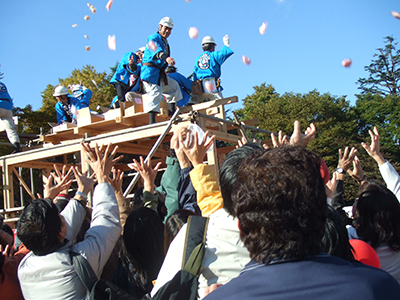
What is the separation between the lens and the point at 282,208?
122cm

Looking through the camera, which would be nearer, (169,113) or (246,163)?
(246,163)

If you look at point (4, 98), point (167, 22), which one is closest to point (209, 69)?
point (167, 22)

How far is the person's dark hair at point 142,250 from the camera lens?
2535 mm

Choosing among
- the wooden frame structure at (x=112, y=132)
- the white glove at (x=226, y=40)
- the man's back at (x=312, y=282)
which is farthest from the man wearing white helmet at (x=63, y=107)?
the man's back at (x=312, y=282)

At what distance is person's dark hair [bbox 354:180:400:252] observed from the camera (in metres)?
2.38

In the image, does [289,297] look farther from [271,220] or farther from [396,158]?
[396,158]

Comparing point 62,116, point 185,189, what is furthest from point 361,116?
point 185,189

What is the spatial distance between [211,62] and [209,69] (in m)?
0.17

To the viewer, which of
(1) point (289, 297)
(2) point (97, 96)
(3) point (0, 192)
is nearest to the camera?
(1) point (289, 297)

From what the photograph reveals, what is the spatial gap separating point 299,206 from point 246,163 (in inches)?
9.1

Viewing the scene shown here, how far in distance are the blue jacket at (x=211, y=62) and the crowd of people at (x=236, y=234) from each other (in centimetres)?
531

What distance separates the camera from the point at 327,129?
23172 millimetres

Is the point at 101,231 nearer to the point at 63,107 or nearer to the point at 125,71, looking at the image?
the point at 125,71

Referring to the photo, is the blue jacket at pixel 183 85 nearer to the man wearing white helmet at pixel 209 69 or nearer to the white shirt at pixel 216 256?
the man wearing white helmet at pixel 209 69
